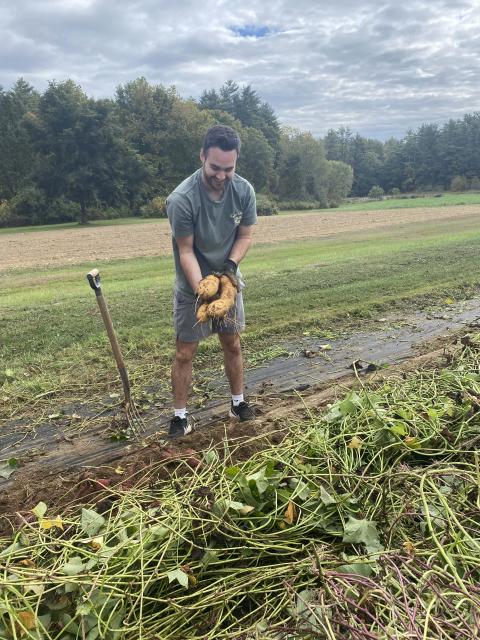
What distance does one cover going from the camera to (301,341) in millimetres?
5781

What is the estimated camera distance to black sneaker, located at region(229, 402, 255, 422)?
3.87 m

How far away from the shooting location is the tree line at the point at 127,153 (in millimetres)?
38656

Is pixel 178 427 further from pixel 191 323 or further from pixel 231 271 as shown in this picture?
pixel 231 271

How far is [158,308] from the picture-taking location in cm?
757

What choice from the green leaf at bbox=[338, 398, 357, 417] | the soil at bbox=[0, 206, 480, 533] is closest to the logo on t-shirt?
the soil at bbox=[0, 206, 480, 533]

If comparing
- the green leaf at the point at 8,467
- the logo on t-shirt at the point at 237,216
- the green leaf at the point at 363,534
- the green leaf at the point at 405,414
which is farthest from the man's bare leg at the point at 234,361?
the green leaf at the point at 363,534

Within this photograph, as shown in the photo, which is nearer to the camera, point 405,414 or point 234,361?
point 405,414

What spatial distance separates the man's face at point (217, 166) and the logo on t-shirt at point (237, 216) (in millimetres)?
245

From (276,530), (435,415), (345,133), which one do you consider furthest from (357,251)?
(345,133)

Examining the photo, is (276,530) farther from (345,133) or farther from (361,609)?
(345,133)

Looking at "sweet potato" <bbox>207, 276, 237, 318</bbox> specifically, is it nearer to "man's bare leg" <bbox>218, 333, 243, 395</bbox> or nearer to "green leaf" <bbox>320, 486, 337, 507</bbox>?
"man's bare leg" <bbox>218, 333, 243, 395</bbox>

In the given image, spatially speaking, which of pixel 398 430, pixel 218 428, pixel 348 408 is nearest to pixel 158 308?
pixel 218 428

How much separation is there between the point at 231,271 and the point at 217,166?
0.76 meters

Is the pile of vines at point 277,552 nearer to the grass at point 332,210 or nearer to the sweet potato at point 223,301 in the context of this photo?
the sweet potato at point 223,301
